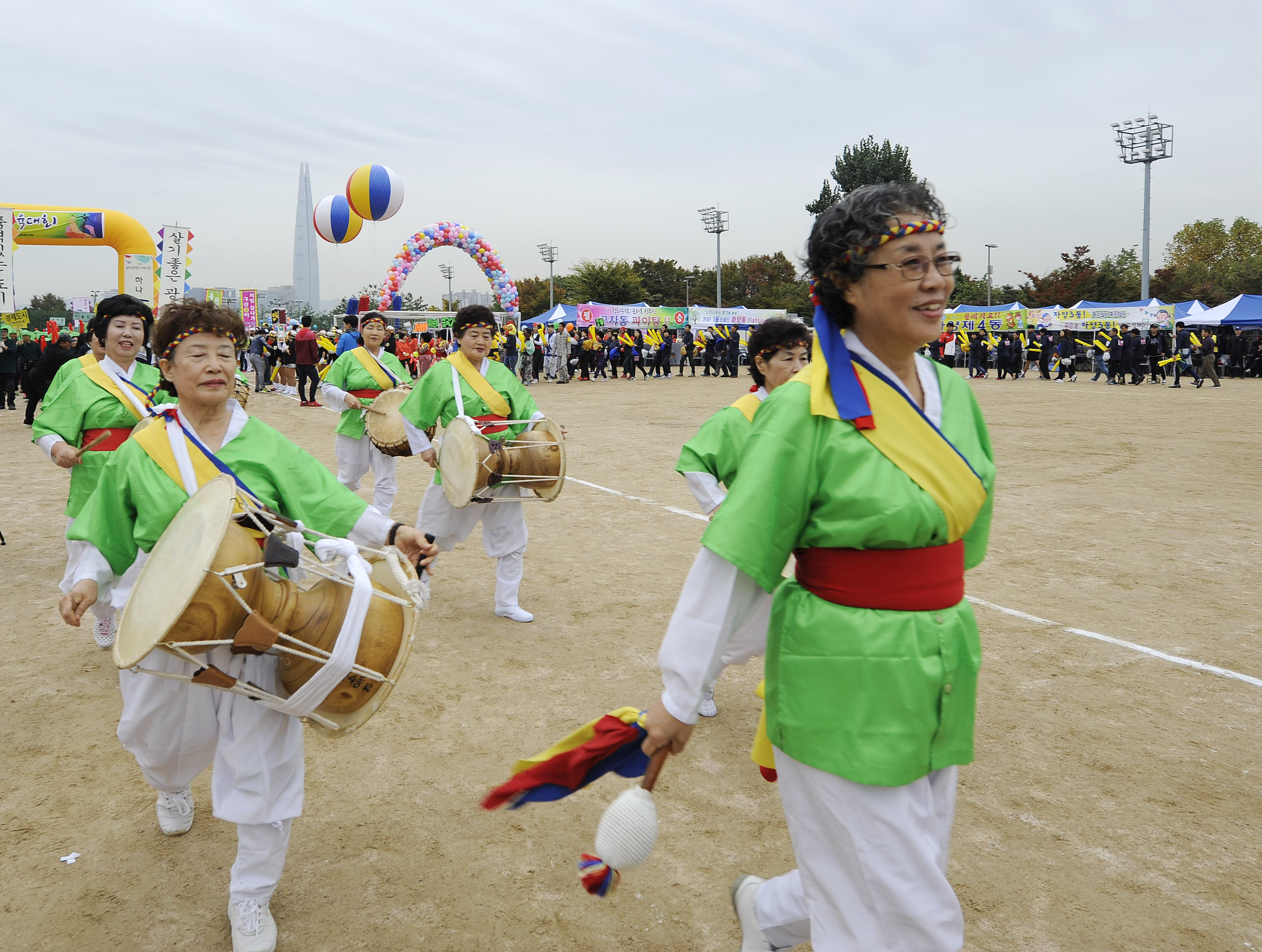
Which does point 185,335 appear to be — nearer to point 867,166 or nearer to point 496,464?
point 496,464

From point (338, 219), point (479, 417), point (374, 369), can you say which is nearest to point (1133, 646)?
point (479, 417)

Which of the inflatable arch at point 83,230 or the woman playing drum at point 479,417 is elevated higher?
the inflatable arch at point 83,230

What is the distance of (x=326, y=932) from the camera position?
2.68 m

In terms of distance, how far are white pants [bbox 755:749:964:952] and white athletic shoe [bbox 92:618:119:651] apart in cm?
442

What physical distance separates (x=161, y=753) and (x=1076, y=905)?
9.29ft

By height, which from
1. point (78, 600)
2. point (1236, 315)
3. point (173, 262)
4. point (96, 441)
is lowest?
point (78, 600)

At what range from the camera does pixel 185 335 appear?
282 centimetres

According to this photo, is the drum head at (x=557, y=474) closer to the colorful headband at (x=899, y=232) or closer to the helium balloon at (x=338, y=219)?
the colorful headband at (x=899, y=232)

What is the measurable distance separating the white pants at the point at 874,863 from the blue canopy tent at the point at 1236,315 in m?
34.2

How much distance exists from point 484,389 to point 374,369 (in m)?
2.51

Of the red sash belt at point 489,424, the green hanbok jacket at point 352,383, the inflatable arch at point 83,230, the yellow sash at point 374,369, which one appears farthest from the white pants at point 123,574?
the inflatable arch at point 83,230

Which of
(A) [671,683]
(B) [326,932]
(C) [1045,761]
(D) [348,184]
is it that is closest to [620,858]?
(A) [671,683]

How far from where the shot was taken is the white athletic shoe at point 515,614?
5527 mm

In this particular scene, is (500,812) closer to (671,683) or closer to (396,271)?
(671,683)
